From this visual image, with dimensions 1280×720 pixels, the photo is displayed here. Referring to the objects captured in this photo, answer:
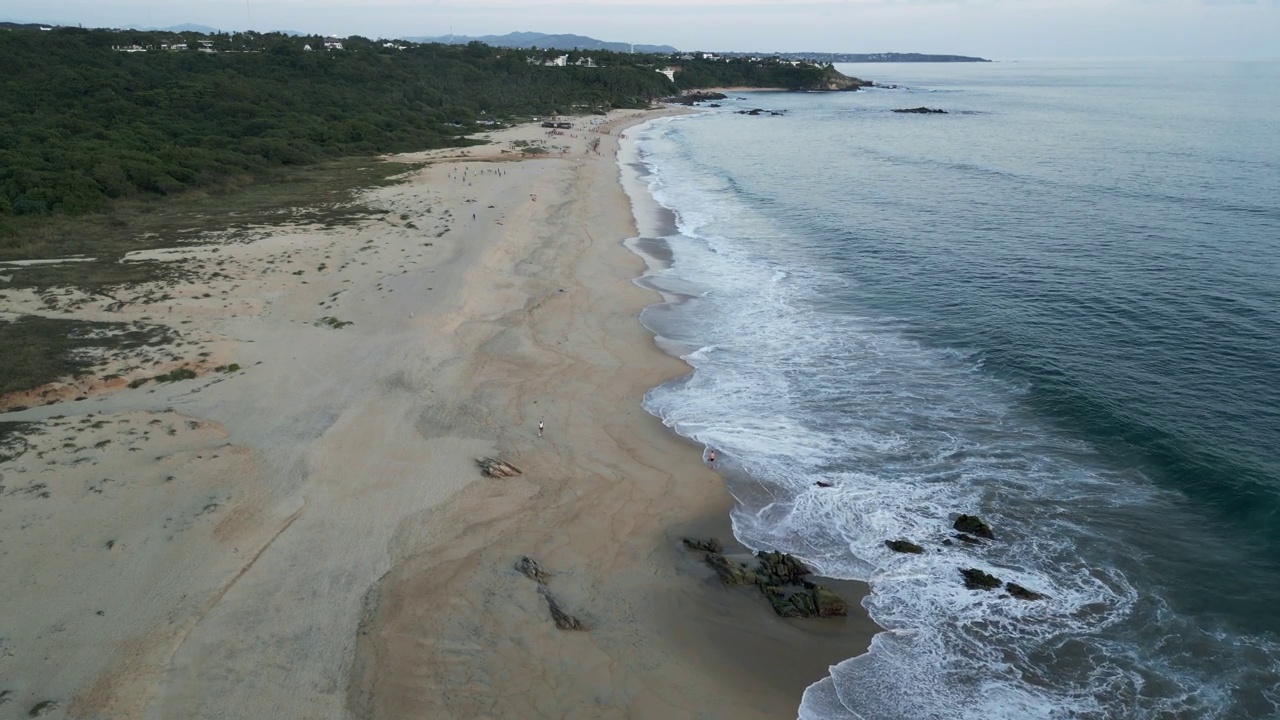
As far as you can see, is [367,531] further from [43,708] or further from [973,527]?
[973,527]

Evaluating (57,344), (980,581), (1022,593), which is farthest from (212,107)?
(1022,593)

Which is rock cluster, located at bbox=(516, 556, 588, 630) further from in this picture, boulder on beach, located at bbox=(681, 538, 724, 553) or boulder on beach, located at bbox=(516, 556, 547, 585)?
boulder on beach, located at bbox=(681, 538, 724, 553)

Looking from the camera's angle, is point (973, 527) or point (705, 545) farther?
point (973, 527)

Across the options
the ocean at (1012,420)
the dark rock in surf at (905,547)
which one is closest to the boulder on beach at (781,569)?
the ocean at (1012,420)

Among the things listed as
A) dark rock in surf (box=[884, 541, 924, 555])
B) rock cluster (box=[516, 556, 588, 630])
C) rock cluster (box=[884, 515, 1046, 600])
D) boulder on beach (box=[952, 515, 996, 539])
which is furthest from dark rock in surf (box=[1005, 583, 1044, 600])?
rock cluster (box=[516, 556, 588, 630])

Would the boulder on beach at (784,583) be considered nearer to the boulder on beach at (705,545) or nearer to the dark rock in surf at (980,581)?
the boulder on beach at (705,545)

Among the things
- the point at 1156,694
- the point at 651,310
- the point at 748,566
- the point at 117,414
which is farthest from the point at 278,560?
the point at 651,310

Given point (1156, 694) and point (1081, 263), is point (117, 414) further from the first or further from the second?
point (1081, 263)
